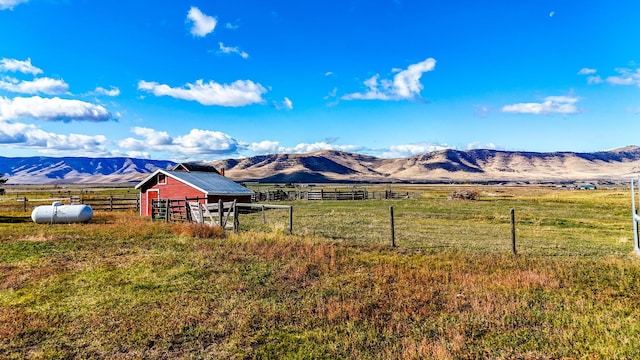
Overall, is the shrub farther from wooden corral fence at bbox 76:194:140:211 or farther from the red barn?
wooden corral fence at bbox 76:194:140:211

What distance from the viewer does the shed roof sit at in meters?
34.7

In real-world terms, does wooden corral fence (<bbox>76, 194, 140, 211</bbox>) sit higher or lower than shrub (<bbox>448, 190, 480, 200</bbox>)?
higher

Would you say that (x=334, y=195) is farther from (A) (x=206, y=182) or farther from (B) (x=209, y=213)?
(B) (x=209, y=213)

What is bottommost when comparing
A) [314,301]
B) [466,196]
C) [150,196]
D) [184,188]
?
[466,196]

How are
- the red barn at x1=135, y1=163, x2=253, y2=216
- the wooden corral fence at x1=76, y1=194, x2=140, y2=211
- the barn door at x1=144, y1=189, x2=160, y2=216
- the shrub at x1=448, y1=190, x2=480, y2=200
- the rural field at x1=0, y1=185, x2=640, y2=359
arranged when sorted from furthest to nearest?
the shrub at x1=448, y1=190, x2=480, y2=200 < the wooden corral fence at x1=76, y1=194, x2=140, y2=211 < the barn door at x1=144, y1=189, x2=160, y2=216 < the red barn at x1=135, y1=163, x2=253, y2=216 < the rural field at x1=0, y1=185, x2=640, y2=359

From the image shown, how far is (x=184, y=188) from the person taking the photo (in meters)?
35.2

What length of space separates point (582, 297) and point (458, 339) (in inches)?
160

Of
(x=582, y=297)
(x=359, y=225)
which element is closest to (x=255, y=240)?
(x=359, y=225)

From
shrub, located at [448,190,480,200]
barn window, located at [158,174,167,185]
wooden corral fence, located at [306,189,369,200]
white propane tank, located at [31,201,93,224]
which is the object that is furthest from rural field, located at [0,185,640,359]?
shrub, located at [448,190,480,200]

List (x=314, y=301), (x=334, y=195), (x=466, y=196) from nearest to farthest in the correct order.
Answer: (x=314, y=301) < (x=466, y=196) < (x=334, y=195)

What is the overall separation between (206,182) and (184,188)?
90.9 inches

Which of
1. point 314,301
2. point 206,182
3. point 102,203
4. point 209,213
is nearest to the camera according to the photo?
point 314,301

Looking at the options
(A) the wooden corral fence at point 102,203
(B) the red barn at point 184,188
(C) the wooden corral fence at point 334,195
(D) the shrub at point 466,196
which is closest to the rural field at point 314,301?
Result: (B) the red barn at point 184,188

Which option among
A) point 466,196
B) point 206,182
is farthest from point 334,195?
point 206,182
